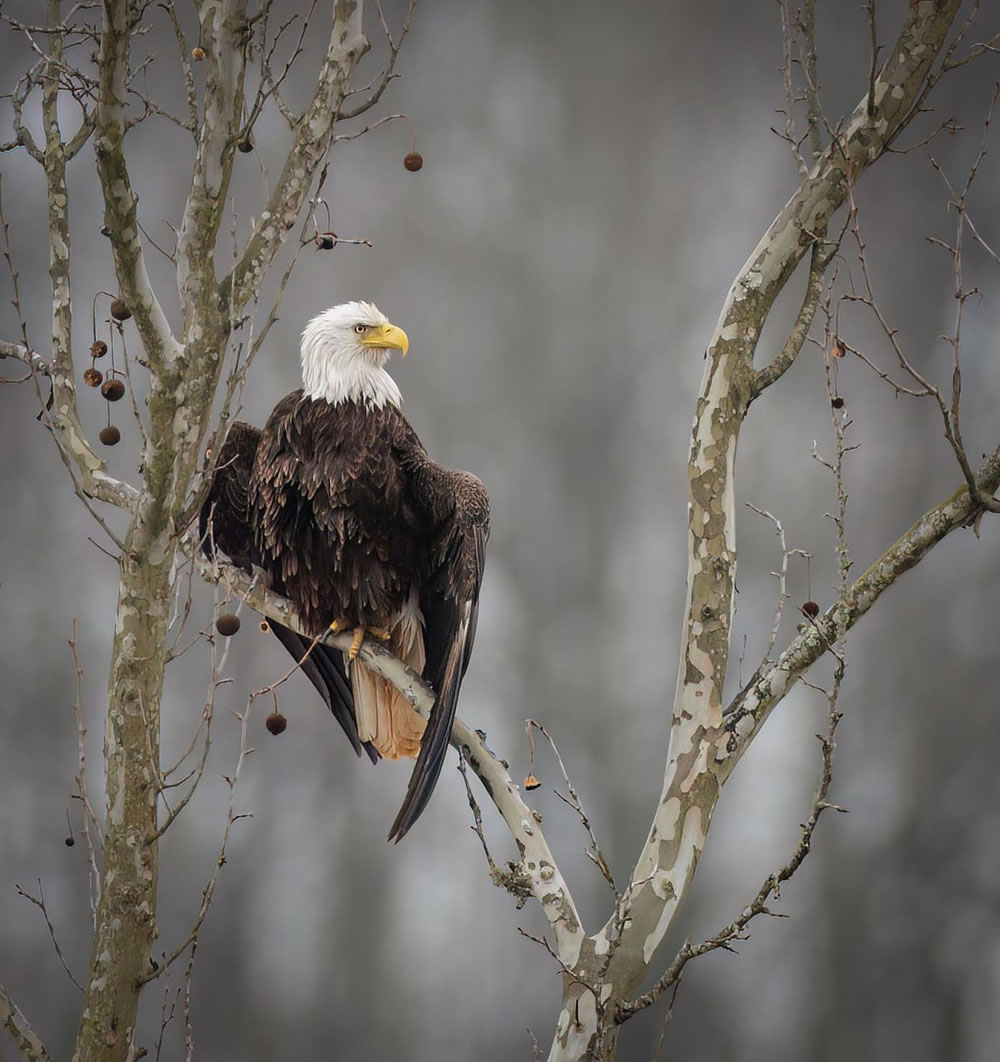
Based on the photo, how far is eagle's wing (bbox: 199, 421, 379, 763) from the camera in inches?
127

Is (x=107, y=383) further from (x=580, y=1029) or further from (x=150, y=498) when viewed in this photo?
(x=580, y=1029)

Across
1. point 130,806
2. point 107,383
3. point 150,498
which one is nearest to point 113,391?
point 107,383

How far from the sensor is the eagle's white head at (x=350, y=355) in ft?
10.3

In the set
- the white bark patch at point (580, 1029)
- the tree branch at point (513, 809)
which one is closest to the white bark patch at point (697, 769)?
the tree branch at point (513, 809)

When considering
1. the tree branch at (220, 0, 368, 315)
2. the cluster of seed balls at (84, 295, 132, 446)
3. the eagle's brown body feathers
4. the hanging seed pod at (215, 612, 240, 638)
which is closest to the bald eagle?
the eagle's brown body feathers

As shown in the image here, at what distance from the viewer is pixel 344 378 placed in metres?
3.13

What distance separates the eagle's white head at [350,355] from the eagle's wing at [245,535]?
24 centimetres

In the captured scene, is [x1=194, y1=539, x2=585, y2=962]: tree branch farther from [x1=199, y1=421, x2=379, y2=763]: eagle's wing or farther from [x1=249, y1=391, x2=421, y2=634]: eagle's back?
[x1=199, y1=421, x2=379, y2=763]: eagle's wing

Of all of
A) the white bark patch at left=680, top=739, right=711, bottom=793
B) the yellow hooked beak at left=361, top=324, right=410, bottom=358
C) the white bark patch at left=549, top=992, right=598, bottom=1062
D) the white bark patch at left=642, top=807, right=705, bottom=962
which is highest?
the yellow hooked beak at left=361, top=324, right=410, bottom=358

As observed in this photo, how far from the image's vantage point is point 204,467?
2189mm

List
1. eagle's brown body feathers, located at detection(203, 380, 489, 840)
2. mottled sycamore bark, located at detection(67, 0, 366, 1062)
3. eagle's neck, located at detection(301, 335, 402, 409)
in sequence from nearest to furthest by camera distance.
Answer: mottled sycamore bark, located at detection(67, 0, 366, 1062) → eagle's brown body feathers, located at detection(203, 380, 489, 840) → eagle's neck, located at detection(301, 335, 402, 409)

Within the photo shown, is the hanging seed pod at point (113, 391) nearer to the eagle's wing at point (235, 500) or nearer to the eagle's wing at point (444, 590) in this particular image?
the eagle's wing at point (235, 500)

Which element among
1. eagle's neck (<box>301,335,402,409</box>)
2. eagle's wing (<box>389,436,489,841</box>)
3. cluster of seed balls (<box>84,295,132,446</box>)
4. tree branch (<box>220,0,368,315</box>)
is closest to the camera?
tree branch (<box>220,0,368,315</box>)

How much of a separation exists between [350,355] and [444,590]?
63 cm
